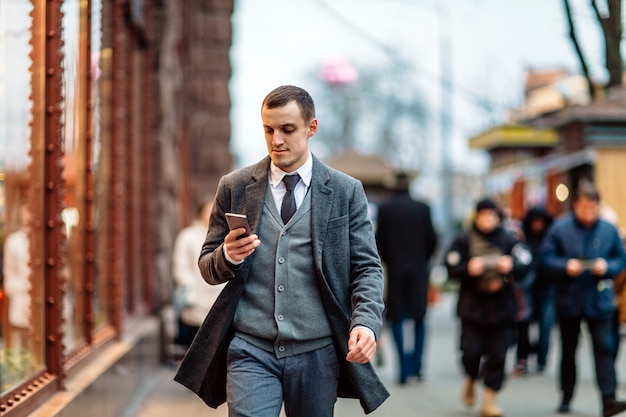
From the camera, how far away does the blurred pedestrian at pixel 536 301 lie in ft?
40.3

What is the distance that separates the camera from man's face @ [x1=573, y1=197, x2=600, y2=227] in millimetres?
9312

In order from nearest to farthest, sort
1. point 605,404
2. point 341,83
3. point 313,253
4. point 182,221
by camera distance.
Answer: point 313,253 → point 605,404 → point 182,221 → point 341,83

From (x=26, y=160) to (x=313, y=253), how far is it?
2.76 metres

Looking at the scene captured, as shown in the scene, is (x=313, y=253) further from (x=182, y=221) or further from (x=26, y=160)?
(x=182, y=221)

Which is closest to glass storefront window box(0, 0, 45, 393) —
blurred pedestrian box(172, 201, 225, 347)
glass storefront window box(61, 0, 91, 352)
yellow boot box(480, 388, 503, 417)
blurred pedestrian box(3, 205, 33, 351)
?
blurred pedestrian box(3, 205, 33, 351)

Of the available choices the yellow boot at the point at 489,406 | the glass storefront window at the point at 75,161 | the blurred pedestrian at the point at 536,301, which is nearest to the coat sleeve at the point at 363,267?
the glass storefront window at the point at 75,161

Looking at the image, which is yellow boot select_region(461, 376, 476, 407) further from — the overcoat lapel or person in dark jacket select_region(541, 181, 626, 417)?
the overcoat lapel

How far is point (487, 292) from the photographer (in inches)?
373

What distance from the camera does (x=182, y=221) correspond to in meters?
17.8

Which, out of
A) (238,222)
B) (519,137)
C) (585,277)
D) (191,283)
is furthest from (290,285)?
(519,137)

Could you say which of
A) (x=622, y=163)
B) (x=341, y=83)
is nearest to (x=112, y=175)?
(x=622, y=163)

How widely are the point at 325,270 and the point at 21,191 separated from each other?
274 centimetres

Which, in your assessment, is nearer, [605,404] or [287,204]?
[287,204]

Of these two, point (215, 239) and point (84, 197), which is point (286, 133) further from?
point (84, 197)
